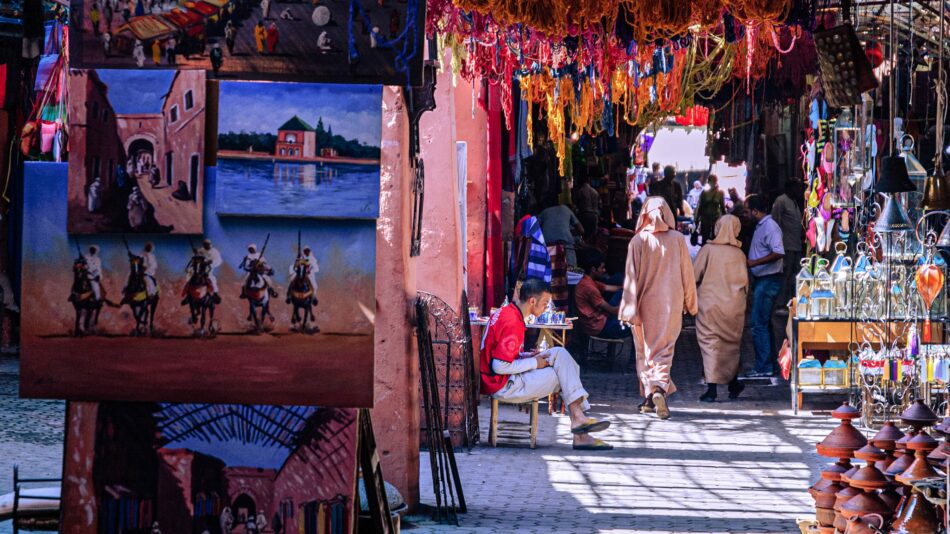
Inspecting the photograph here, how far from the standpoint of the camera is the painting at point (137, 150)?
427cm

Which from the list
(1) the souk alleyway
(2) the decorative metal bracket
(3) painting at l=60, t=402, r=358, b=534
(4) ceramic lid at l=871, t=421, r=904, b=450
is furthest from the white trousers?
(3) painting at l=60, t=402, r=358, b=534

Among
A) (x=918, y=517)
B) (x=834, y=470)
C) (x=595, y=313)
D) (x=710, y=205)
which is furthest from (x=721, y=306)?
(x=710, y=205)

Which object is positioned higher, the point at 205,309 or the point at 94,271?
the point at 94,271

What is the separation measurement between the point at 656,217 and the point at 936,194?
3.70 metres

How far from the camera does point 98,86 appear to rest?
14.1ft

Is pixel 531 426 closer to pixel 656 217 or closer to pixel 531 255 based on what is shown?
pixel 656 217

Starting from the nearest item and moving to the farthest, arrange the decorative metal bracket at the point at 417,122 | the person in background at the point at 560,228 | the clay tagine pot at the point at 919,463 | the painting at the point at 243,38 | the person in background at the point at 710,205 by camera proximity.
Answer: the painting at the point at 243,38
the clay tagine pot at the point at 919,463
the decorative metal bracket at the point at 417,122
the person in background at the point at 560,228
the person in background at the point at 710,205

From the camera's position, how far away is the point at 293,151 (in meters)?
4.27

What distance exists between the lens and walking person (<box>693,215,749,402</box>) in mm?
12016

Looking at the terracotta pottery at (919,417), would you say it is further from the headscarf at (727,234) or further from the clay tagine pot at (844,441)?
the headscarf at (727,234)

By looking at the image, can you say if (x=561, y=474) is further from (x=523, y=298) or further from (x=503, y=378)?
(x=523, y=298)

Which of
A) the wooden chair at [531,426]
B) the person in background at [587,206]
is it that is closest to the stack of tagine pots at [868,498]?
the wooden chair at [531,426]

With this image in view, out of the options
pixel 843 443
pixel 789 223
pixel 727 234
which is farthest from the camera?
pixel 789 223

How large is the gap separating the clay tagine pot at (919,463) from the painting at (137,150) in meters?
2.79
